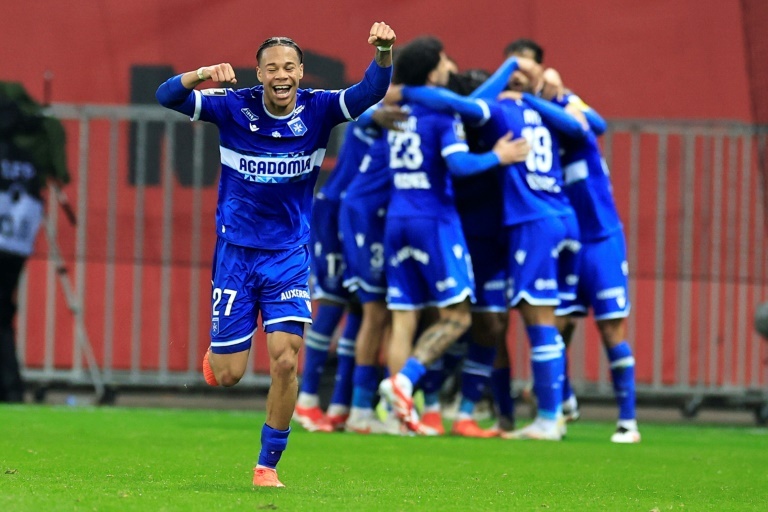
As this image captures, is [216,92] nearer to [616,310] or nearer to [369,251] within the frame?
[369,251]

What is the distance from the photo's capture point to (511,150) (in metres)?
10.2

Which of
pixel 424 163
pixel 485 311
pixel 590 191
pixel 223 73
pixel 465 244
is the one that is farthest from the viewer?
pixel 485 311

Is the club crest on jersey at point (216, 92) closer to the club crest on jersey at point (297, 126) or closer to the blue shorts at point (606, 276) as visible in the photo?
the club crest on jersey at point (297, 126)

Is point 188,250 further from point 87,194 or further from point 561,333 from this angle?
point 561,333

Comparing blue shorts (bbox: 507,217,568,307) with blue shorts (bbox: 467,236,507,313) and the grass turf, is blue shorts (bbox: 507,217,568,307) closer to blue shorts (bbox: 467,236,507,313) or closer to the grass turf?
blue shorts (bbox: 467,236,507,313)

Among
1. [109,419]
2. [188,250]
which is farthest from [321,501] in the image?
[188,250]

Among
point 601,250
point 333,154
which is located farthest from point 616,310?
point 333,154

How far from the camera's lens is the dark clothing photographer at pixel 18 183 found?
42.0 feet

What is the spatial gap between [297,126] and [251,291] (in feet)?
2.43

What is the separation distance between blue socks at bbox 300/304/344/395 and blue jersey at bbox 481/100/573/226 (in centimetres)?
161

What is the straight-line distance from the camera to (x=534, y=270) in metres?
10.2

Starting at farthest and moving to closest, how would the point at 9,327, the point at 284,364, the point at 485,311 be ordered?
the point at 9,327
the point at 485,311
the point at 284,364

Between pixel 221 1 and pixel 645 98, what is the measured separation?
379 cm

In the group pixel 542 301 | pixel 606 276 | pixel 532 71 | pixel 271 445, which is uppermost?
pixel 532 71
